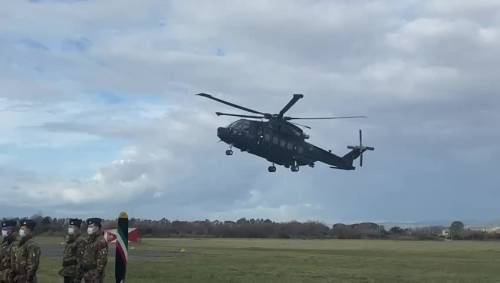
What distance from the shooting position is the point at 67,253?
14227 mm

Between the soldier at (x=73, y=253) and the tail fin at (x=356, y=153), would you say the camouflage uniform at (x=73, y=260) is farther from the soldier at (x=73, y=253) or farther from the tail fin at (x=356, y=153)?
the tail fin at (x=356, y=153)

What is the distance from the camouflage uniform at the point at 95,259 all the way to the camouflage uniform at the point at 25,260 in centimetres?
89

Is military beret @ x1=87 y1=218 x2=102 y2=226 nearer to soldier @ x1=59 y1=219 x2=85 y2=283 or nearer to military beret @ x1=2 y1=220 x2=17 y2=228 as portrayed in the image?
soldier @ x1=59 y1=219 x2=85 y2=283

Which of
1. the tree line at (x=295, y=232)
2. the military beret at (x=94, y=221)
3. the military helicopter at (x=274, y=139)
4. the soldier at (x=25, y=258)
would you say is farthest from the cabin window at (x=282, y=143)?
the tree line at (x=295, y=232)

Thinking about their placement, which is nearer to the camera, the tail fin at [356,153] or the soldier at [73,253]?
the soldier at [73,253]

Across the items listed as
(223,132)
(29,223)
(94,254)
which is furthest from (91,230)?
(223,132)

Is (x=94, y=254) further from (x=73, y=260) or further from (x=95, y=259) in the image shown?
(x=73, y=260)

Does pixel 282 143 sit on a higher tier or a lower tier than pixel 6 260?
higher

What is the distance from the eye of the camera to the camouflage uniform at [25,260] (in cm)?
1302

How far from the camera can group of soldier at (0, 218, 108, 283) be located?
1306 cm

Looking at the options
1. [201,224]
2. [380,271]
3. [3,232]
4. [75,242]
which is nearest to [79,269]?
[75,242]

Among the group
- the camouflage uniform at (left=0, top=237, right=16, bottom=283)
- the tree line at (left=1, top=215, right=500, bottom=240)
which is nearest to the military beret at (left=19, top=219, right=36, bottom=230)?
the camouflage uniform at (left=0, top=237, right=16, bottom=283)

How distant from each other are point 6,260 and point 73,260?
4.17 ft

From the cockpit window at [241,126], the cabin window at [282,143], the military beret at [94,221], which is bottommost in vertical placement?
the military beret at [94,221]
